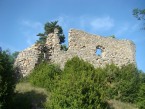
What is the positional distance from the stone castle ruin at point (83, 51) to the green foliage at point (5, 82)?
592 centimetres

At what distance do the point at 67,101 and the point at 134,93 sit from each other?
775 centimetres

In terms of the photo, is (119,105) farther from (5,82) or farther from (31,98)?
(5,82)

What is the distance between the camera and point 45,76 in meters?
22.7

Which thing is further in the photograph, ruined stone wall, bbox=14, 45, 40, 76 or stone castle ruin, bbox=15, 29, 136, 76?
stone castle ruin, bbox=15, 29, 136, 76

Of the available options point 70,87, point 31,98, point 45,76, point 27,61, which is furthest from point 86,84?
point 27,61

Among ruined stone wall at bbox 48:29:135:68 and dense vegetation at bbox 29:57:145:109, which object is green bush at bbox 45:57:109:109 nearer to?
dense vegetation at bbox 29:57:145:109

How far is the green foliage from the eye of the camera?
17.5m

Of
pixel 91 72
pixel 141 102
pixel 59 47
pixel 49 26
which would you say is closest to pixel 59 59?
pixel 59 47

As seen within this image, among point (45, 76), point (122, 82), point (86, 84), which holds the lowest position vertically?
point (86, 84)

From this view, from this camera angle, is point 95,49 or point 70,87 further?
point 95,49

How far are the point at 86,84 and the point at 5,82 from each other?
4118mm

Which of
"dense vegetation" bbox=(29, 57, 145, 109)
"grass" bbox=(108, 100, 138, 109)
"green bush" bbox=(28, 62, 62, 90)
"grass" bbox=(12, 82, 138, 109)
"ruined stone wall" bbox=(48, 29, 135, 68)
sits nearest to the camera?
"dense vegetation" bbox=(29, 57, 145, 109)

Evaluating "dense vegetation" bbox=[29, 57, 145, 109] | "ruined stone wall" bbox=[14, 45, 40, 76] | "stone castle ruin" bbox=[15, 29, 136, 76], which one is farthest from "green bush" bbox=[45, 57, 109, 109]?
"stone castle ruin" bbox=[15, 29, 136, 76]

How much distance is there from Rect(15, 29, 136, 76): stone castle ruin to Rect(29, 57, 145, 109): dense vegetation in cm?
109
